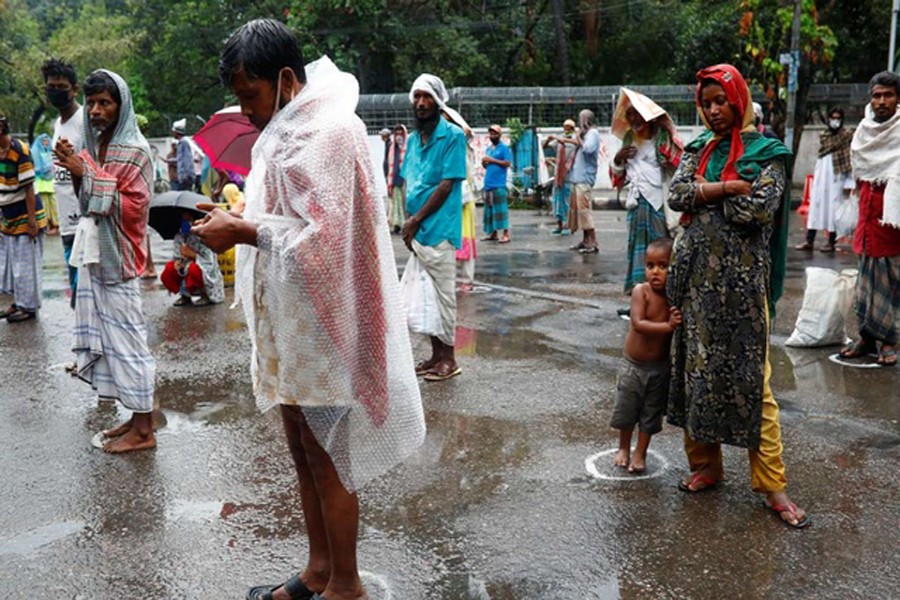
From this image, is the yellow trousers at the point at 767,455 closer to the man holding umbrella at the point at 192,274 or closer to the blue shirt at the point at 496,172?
the man holding umbrella at the point at 192,274

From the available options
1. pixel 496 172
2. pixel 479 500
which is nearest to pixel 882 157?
pixel 479 500

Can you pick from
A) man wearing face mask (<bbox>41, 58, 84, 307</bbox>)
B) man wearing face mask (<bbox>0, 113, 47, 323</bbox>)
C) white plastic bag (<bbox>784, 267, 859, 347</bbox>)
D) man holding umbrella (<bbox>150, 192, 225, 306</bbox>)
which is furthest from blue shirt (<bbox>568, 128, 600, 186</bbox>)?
man wearing face mask (<bbox>41, 58, 84, 307</bbox>)

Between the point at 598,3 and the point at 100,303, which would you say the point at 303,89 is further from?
the point at 598,3

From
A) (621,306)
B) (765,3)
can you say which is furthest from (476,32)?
(621,306)

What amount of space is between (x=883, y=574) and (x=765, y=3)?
19485mm

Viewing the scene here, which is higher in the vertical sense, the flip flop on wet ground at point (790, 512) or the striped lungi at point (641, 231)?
the striped lungi at point (641, 231)

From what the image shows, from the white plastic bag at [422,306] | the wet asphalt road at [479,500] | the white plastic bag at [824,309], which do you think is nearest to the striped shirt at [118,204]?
the wet asphalt road at [479,500]

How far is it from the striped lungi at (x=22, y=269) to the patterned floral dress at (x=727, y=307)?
20.0 ft

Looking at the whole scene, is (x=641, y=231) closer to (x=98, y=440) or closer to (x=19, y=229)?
(x=98, y=440)

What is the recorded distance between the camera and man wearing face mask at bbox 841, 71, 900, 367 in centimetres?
574

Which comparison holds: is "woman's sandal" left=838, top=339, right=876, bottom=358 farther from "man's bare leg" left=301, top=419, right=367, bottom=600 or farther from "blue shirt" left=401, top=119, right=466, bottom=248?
"man's bare leg" left=301, top=419, right=367, bottom=600

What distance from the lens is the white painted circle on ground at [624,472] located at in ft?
13.8

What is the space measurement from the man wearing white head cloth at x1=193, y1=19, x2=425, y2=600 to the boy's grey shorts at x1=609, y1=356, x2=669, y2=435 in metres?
1.53

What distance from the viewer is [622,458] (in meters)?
4.33
